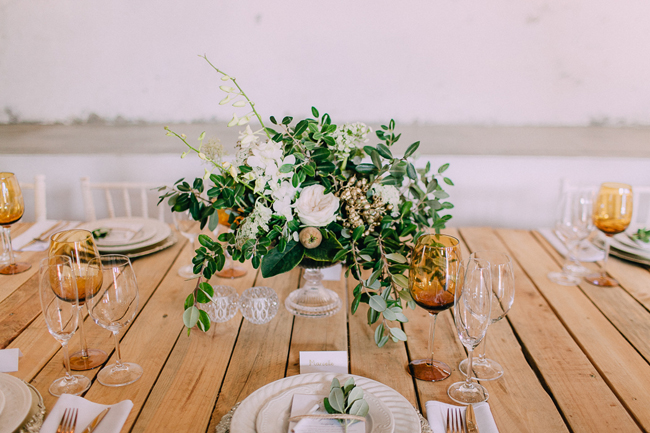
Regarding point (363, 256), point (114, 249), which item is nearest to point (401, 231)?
point (363, 256)

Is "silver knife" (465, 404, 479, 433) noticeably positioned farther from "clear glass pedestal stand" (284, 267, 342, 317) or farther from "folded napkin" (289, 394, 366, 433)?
"clear glass pedestal stand" (284, 267, 342, 317)

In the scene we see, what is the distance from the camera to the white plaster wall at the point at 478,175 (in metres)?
2.33

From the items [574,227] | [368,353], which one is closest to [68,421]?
[368,353]

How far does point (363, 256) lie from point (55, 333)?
0.55 metres

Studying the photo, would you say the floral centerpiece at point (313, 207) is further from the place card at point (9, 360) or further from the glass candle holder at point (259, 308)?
the place card at point (9, 360)

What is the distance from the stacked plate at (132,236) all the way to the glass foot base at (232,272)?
0.80ft

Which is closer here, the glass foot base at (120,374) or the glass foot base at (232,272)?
the glass foot base at (120,374)

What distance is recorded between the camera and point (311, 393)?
78 cm

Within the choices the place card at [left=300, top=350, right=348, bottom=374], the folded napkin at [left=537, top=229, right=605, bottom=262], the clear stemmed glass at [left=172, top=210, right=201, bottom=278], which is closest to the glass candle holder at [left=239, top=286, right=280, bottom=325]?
the place card at [left=300, top=350, right=348, bottom=374]

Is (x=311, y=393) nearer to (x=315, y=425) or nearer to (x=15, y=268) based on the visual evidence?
(x=315, y=425)

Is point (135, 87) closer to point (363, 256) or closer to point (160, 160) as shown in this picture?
point (160, 160)

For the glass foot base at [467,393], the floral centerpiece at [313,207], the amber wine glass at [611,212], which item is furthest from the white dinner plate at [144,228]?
the amber wine glass at [611,212]

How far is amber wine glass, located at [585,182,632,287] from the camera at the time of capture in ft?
4.23

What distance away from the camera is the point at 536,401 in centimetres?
82
